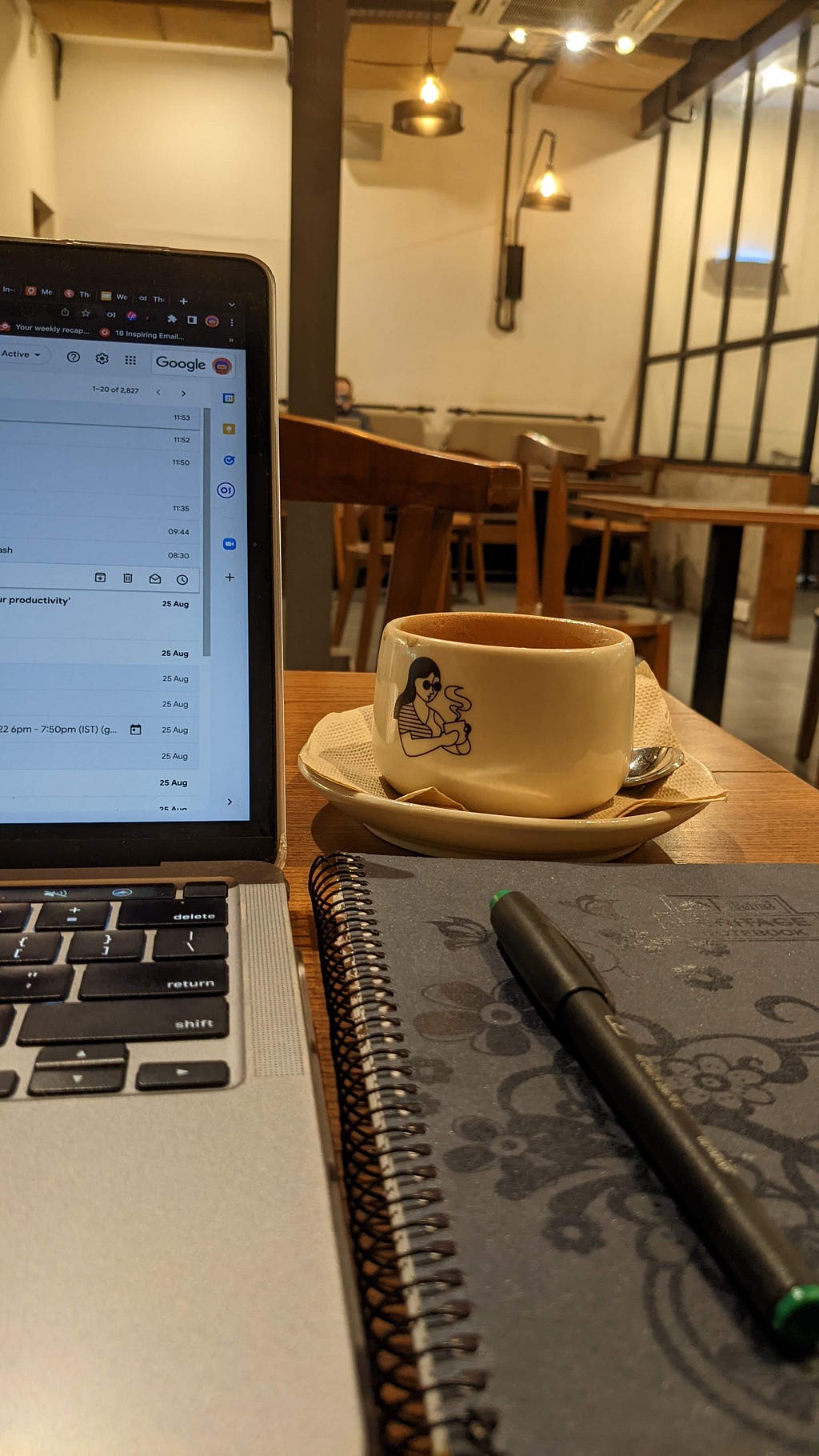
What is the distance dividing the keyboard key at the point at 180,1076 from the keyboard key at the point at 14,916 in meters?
0.08

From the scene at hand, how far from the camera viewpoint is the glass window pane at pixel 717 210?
536cm

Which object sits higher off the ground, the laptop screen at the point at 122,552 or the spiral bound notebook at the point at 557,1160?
the laptop screen at the point at 122,552

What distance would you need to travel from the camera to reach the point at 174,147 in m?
5.91

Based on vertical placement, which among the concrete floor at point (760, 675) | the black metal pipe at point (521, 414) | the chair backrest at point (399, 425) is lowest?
the concrete floor at point (760, 675)

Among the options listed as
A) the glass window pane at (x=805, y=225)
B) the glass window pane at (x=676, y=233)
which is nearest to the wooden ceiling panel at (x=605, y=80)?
the glass window pane at (x=676, y=233)

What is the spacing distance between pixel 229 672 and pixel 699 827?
0.27 meters

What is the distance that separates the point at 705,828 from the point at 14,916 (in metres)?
0.35

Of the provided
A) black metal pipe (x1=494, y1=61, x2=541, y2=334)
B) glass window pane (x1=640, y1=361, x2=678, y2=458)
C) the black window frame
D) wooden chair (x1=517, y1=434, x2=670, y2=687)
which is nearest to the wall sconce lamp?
black metal pipe (x1=494, y1=61, x2=541, y2=334)

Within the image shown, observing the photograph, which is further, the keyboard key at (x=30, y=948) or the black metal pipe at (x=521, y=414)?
the black metal pipe at (x=521, y=414)

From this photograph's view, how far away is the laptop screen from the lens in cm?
38

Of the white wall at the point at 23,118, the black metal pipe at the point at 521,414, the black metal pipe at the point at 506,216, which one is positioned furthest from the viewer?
the black metal pipe at the point at 521,414

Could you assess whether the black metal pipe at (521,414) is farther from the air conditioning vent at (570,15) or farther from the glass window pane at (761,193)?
the air conditioning vent at (570,15)

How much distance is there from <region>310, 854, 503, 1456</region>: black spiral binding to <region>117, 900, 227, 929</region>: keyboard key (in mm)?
45

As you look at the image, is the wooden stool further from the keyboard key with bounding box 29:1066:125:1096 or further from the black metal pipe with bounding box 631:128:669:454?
the black metal pipe with bounding box 631:128:669:454
